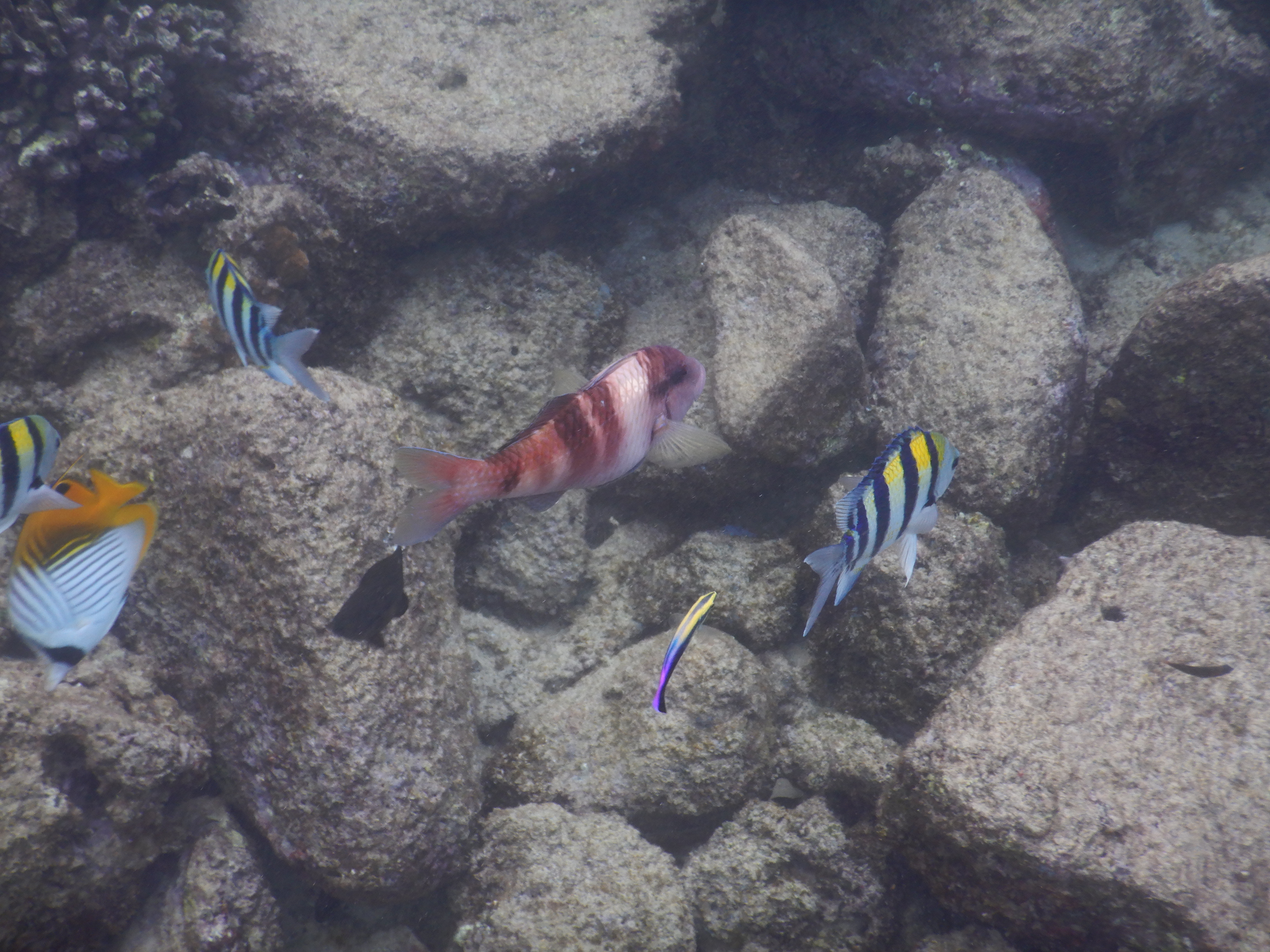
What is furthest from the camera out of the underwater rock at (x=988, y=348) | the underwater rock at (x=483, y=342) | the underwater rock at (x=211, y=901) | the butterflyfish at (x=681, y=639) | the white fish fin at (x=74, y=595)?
the underwater rock at (x=483, y=342)

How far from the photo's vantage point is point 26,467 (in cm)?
217

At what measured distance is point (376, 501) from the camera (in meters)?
3.21

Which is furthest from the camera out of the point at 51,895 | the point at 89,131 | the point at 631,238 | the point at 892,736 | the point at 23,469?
the point at 631,238

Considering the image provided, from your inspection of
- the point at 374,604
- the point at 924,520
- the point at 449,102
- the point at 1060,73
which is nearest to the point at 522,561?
the point at 374,604

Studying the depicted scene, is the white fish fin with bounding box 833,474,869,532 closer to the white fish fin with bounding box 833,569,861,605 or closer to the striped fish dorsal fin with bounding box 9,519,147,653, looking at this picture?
the white fish fin with bounding box 833,569,861,605

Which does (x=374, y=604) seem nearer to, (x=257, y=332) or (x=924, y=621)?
(x=257, y=332)

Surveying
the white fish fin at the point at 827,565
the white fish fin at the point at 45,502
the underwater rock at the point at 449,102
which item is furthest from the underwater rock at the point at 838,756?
the underwater rock at the point at 449,102

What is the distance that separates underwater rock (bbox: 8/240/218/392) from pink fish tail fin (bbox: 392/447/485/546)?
293 cm

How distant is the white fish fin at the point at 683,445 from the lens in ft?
8.15

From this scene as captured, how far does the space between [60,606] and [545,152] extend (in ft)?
11.5

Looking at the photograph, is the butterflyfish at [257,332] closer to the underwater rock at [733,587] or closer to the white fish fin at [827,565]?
the white fish fin at [827,565]

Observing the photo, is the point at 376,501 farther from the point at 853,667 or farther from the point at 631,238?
the point at 631,238

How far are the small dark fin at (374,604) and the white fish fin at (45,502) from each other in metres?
1.05

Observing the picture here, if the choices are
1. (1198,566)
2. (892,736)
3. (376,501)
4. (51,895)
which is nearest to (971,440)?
(1198,566)
